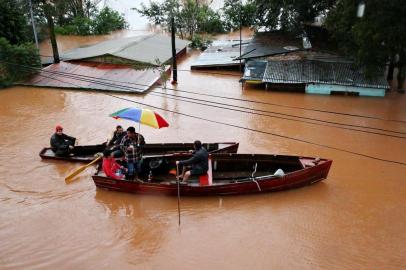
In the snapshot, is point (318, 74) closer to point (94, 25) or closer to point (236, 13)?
point (236, 13)

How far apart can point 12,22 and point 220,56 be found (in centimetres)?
1231

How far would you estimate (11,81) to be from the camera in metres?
20.9

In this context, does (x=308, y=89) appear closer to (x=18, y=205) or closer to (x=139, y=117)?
(x=139, y=117)

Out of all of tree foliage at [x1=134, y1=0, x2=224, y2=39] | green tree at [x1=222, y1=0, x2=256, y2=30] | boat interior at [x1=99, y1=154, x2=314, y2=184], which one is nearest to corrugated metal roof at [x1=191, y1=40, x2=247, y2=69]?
green tree at [x1=222, y1=0, x2=256, y2=30]

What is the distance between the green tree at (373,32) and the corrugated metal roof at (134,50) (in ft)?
32.4

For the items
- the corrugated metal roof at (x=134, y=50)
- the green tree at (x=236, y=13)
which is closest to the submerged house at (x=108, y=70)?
the corrugated metal roof at (x=134, y=50)

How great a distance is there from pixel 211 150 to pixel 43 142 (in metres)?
6.42

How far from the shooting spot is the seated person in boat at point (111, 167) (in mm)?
10906

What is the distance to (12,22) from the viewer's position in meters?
23.3

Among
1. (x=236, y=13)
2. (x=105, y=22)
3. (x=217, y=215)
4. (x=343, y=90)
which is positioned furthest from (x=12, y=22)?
(x=217, y=215)

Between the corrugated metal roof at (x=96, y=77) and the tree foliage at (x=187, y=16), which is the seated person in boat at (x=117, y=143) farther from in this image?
the tree foliage at (x=187, y=16)

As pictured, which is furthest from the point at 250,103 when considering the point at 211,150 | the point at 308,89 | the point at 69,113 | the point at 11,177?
the point at 11,177

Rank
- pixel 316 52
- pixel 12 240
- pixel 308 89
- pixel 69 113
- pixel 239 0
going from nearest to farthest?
pixel 12 240
pixel 69 113
pixel 308 89
pixel 316 52
pixel 239 0

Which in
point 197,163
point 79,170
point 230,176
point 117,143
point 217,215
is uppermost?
point 117,143
